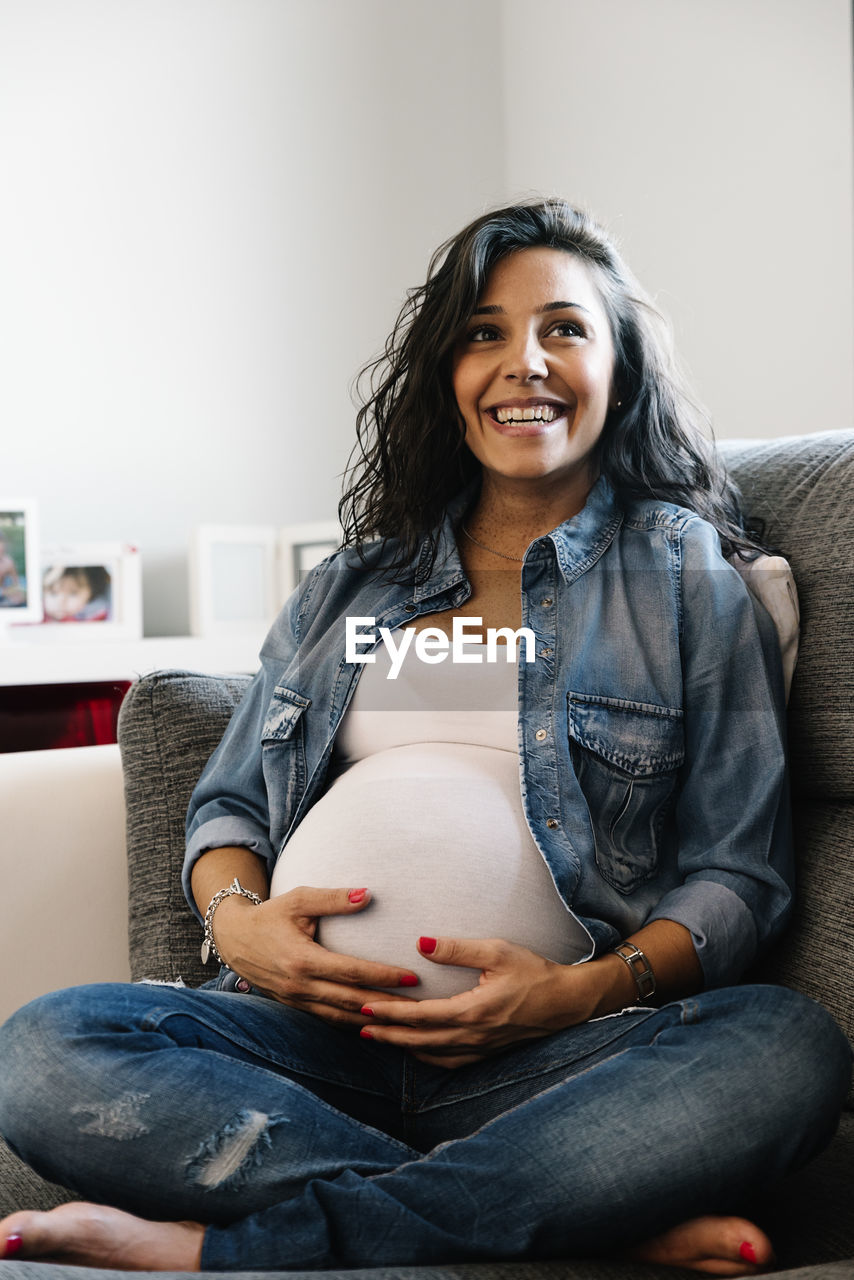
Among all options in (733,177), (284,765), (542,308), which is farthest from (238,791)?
(733,177)

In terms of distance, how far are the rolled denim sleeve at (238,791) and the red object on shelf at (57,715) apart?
3.64 ft

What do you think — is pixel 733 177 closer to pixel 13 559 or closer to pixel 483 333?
pixel 483 333

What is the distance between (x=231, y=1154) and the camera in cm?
86

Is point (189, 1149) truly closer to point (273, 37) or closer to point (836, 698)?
point (836, 698)

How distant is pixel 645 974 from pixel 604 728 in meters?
0.22

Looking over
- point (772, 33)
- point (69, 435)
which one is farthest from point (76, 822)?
point (772, 33)

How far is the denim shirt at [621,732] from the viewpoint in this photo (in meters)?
1.09

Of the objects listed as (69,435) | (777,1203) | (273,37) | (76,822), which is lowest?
(777,1203)

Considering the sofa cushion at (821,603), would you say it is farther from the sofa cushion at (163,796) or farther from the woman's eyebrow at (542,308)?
the sofa cushion at (163,796)

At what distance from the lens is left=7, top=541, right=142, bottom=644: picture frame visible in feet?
8.16

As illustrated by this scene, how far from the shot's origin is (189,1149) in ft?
2.82

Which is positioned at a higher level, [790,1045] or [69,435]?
[69,435]

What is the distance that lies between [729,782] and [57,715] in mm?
1596

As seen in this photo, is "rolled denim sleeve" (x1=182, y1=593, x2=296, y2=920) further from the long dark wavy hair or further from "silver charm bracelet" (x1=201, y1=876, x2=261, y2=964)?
the long dark wavy hair
